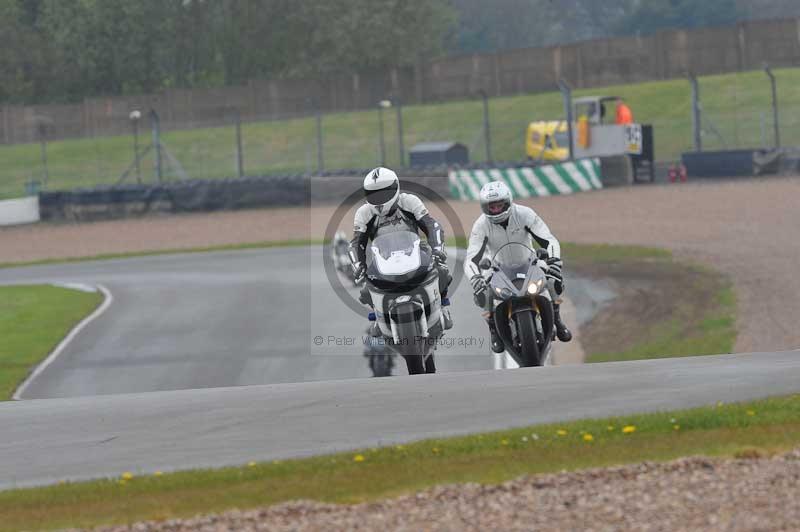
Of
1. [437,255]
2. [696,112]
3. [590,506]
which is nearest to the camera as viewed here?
[590,506]

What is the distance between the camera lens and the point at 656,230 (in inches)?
1002

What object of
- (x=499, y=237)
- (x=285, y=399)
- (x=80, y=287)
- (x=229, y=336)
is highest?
(x=499, y=237)

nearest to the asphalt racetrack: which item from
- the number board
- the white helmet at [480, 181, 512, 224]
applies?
the white helmet at [480, 181, 512, 224]

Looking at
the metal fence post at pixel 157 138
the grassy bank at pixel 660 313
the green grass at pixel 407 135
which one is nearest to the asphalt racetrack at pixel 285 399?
the grassy bank at pixel 660 313

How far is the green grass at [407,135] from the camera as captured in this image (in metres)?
43.1

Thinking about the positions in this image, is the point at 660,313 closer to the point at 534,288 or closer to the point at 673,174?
the point at 534,288

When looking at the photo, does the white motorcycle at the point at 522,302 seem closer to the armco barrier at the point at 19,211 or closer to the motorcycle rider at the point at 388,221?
the motorcycle rider at the point at 388,221

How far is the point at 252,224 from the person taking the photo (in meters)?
32.4

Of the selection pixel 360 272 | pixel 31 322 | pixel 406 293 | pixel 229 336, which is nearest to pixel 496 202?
pixel 406 293

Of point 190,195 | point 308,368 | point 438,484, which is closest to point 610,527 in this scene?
point 438,484

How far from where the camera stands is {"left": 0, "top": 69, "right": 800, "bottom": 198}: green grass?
43125 mm

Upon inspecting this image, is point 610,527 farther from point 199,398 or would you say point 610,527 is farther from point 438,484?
point 199,398

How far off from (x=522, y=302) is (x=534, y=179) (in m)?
22.0

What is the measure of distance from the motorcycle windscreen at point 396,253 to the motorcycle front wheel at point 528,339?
0.94 metres
